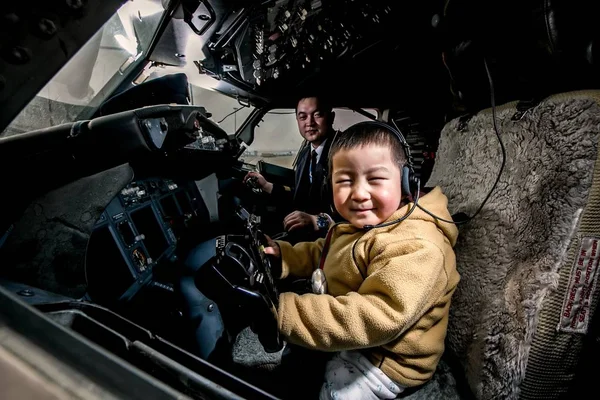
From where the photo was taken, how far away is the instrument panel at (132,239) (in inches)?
47.3

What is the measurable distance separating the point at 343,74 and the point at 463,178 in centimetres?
228

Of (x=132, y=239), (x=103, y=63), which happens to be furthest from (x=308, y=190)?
(x=103, y=63)

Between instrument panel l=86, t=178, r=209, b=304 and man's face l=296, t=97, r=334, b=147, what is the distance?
1086 millimetres

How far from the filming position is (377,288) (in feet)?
2.19

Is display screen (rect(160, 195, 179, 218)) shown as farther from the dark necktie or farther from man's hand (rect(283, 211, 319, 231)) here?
the dark necktie

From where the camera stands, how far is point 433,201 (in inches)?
32.8

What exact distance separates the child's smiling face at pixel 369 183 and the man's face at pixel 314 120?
1.34 metres

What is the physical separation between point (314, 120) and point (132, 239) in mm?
1462

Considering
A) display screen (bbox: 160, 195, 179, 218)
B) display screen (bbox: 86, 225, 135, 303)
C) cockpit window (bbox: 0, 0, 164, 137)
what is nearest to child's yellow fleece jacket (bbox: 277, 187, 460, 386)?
display screen (bbox: 86, 225, 135, 303)

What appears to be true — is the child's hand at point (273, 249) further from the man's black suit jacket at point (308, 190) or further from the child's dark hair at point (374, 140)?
the man's black suit jacket at point (308, 190)

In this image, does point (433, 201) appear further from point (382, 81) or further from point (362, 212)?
point (382, 81)

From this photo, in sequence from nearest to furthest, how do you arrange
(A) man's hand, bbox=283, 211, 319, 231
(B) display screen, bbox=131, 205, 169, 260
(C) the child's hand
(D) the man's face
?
1. (C) the child's hand
2. (B) display screen, bbox=131, 205, 169, 260
3. (A) man's hand, bbox=283, 211, 319, 231
4. (D) the man's face

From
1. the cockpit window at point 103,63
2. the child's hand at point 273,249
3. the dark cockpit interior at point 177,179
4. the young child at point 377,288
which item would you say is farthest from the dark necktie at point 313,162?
the cockpit window at point 103,63

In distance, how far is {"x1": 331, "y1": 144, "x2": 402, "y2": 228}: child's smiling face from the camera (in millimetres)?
802
